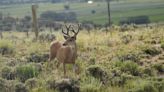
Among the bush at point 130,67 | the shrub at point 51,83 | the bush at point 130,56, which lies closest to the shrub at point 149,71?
the bush at point 130,67

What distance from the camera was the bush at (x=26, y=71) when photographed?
15.0 m

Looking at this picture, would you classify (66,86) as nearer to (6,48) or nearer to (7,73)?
(7,73)

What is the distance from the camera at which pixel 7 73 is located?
15.1 m

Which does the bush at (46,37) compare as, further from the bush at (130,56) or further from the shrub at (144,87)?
the shrub at (144,87)

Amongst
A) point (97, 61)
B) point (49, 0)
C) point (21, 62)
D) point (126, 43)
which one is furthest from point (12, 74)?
point (49, 0)

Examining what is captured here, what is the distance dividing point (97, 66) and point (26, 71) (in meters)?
2.23

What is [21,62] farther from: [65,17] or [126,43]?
[65,17]

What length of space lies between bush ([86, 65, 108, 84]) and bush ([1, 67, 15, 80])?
2.35 meters

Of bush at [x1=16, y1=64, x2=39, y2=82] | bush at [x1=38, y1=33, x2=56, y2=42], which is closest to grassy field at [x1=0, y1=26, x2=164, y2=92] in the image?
bush at [x1=16, y1=64, x2=39, y2=82]

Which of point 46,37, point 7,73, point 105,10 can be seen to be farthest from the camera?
point 105,10

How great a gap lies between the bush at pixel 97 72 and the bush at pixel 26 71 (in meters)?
1.69

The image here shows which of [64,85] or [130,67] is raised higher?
[130,67]

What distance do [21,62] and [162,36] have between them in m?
6.86

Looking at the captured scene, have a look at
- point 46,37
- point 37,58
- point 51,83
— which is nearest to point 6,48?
point 37,58
